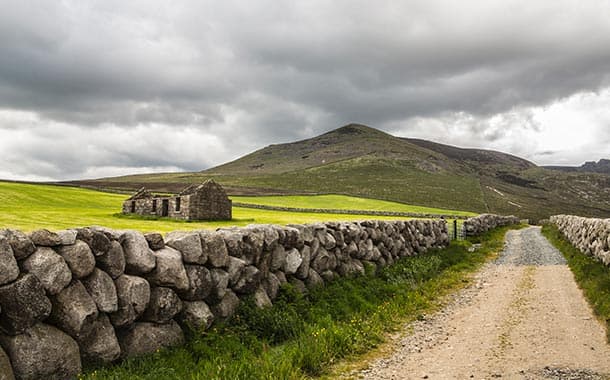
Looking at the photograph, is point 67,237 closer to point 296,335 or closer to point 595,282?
point 296,335

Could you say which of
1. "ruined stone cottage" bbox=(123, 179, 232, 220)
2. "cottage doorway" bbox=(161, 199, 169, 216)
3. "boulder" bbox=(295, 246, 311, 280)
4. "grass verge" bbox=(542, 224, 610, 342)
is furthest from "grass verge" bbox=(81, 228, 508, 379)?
"cottage doorway" bbox=(161, 199, 169, 216)

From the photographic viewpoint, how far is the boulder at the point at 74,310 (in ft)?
19.4

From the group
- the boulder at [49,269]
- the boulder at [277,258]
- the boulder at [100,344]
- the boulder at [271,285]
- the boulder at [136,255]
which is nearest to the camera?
the boulder at [49,269]

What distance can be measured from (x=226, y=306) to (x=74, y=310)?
3210 millimetres

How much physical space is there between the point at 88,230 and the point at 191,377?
262cm

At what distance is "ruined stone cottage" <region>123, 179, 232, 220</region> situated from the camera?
1391 inches

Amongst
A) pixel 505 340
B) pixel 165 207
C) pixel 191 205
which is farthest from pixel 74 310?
pixel 165 207

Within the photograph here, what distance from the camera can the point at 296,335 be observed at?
9.00 metres

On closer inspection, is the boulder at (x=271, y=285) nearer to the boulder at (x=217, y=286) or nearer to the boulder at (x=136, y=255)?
the boulder at (x=217, y=286)

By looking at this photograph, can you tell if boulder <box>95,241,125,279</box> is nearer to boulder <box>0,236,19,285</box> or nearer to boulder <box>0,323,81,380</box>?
boulder <box>0,323,81,380</box>

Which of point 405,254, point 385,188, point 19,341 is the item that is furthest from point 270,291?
point 385,188

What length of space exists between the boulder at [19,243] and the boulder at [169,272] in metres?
1.99

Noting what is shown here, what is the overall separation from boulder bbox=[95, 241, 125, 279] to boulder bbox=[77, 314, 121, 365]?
64 centimetres

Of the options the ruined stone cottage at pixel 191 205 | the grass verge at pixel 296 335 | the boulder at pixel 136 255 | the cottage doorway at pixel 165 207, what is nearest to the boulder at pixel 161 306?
the boulder at pixel 136 255
